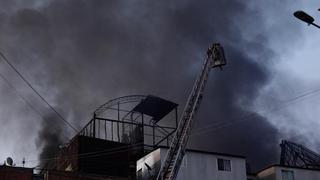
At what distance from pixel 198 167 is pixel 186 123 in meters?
4.84

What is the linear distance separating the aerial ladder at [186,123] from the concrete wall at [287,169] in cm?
1178

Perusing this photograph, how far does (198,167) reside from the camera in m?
56.3

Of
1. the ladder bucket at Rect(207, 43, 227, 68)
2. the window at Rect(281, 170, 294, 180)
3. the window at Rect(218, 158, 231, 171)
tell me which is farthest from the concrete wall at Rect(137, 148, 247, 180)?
the ladder bucket at Rect(207, 43, 227, 68)

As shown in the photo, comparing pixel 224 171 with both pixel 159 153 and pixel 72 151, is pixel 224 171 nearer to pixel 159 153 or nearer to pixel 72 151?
pixel 159 153

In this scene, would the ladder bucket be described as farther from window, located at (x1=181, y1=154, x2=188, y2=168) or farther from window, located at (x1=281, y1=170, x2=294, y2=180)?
window, located at (x1=281, y1=170, x2=294, y2=180)

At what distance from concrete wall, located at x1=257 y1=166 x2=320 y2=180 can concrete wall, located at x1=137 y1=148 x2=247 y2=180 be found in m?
3.70

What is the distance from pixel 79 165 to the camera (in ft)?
202

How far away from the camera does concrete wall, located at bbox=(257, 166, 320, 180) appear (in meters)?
60.2

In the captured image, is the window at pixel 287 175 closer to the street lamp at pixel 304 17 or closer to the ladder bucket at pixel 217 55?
the ladder bucket at pixel 217 55

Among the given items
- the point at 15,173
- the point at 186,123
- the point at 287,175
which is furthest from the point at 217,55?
the point at 15,173

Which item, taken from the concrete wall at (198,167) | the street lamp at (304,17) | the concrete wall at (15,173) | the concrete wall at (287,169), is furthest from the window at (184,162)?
the street lamp at (304,17)

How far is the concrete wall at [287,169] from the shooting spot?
Result: 60.2 m

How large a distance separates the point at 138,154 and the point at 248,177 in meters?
12.4

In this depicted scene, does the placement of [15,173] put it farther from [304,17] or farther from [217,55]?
[304,17]
